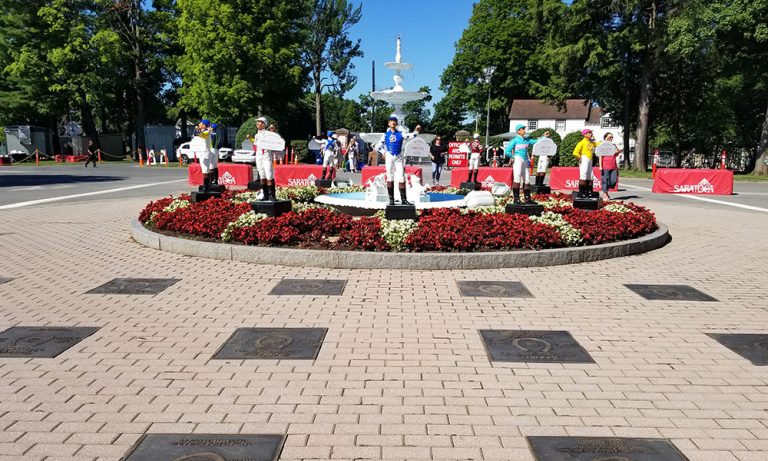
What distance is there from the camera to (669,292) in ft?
22.8

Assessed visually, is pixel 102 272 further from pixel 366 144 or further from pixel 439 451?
pixel 366 144

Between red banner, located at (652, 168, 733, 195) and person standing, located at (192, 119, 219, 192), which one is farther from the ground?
person standing, located at (192, 119, 219, 192)

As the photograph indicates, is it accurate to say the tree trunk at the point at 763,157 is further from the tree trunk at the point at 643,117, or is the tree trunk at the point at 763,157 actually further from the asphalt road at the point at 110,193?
the asphalt road at the point at 110,193

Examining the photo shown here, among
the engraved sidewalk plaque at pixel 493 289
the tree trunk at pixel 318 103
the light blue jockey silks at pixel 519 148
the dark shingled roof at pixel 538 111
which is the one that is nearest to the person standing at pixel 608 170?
the light blue jockey silks at pixel 519 148

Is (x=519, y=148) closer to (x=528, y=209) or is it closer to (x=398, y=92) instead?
(x=528, y=209)

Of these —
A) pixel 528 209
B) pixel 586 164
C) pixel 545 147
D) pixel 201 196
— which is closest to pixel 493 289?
pixel 528 209

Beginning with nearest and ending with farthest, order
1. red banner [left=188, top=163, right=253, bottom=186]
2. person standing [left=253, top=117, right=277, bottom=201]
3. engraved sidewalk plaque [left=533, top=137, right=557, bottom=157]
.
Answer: person standing [left=253, top=117, right=277, bottom=201] < engraved sidewalk plaque [left=533, top=137, right=557, bottom=157] < red banner [left=188, top=163, right=253, bottom=186]

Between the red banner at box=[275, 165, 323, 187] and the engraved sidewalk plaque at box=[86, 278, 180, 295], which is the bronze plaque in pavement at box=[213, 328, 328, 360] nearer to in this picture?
the engraved sidewalk plaque at box=[86, 278, 180, 295]

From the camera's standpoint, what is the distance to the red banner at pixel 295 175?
20.5 m

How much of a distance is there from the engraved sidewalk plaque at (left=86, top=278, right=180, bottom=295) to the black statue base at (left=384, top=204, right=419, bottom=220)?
13.2 ft

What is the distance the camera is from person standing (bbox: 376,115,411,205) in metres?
9.98

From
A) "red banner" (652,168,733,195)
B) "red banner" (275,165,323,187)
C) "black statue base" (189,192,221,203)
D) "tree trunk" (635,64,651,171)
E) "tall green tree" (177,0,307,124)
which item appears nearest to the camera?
"black statue base" (189,192,221,203)

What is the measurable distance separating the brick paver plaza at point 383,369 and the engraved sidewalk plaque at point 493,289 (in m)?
0.15

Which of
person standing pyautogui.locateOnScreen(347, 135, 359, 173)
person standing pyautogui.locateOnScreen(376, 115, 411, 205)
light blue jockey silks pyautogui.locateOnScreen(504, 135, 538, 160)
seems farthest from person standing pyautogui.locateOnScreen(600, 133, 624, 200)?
person standing pyautogui.locateOnScreen(347, 135, 359, 173)
